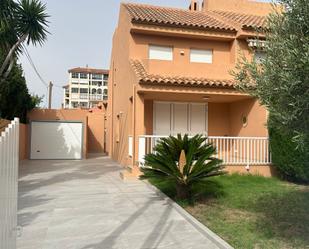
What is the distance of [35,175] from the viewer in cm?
1452

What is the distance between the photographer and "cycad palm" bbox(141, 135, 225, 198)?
8562 mm

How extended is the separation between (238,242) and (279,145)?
745cm

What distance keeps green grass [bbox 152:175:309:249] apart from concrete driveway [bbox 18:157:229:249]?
19.3 inches

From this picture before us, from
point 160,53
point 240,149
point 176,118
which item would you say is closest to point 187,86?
point 176,118

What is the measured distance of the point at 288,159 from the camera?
1183 centimetres

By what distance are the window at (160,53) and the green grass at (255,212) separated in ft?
22.9

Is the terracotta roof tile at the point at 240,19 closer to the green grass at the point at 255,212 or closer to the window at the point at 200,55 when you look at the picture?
the window at the point at 200,55

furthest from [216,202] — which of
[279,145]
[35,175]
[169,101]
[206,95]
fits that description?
[35,175]

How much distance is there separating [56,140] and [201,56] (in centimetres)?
1205

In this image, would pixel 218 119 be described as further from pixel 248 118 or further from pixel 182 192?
pixel 182 192

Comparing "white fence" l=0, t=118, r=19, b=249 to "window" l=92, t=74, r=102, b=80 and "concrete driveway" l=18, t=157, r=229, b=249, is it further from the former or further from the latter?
Result: "window" l=92, t=74, r=102, b=80

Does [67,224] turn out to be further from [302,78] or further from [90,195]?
[302,78]

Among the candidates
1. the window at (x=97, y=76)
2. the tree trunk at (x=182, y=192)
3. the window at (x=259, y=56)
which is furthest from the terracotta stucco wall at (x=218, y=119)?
the window at (x=97, y=76)

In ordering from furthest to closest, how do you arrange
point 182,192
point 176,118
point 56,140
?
point 56,140, point 176,118, point 182,192
